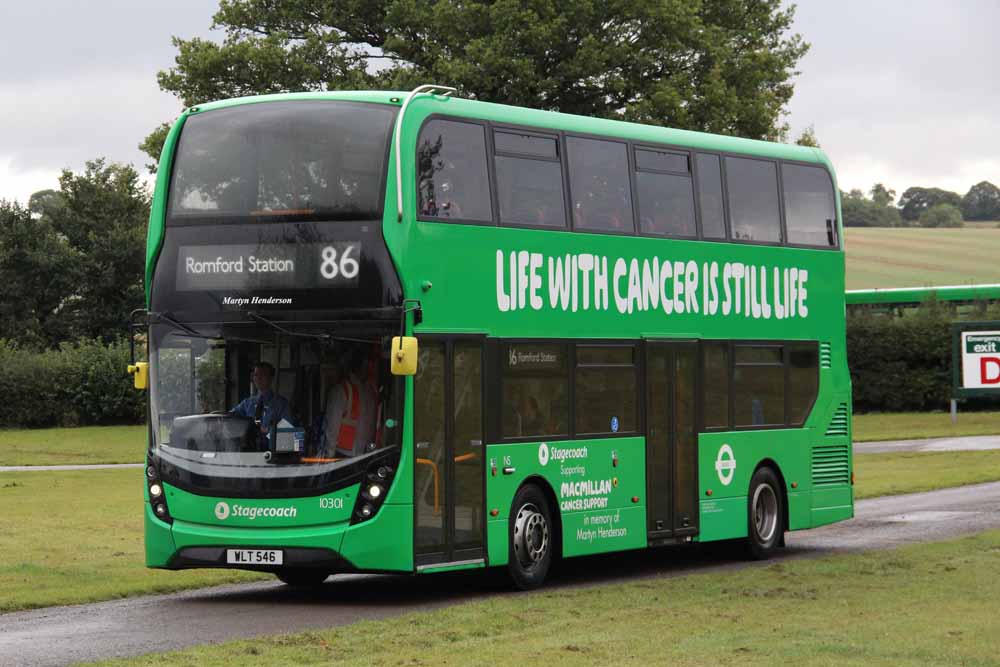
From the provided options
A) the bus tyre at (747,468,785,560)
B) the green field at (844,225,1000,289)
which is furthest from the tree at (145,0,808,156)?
the green field at (844,225,1000,289)

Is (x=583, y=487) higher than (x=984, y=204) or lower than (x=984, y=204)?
lower

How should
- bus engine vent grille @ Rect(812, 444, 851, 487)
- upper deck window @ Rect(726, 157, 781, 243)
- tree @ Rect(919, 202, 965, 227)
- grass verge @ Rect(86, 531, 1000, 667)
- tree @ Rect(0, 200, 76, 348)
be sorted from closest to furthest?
grass verge @ Rect(86, 531, 1000, 667) < upper deck window @ Rect(726, 157, 781, 243) < bus engine vent grille @ Rect(812, 444, 851, 487) < tree @ Rect(0, 200, 76, 348) < tree @ Rect(919, 202, 965, 227)

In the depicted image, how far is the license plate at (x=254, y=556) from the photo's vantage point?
1551cm

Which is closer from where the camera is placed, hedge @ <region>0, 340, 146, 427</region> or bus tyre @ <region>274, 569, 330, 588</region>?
bus tyre @ <region>274, 569, 330, 588</region>

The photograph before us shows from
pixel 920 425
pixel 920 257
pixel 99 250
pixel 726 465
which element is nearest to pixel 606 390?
pixel 726 465

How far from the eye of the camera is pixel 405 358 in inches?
595

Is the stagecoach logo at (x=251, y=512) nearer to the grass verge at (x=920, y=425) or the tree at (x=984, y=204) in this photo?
the grass verge at (x=920, y=425)

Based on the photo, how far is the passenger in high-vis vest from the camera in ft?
51.1

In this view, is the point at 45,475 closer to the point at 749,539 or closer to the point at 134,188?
the point at 749,539

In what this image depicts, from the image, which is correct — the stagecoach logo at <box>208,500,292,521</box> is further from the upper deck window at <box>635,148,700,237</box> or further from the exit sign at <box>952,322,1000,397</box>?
the exit sign at <box>952,322,1000,397</box>

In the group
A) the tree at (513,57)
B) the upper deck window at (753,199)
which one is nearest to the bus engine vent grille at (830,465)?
the upper deck window at (753,199)

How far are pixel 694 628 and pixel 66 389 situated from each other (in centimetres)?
4683

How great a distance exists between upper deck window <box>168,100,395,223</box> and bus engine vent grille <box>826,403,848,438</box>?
344 inches

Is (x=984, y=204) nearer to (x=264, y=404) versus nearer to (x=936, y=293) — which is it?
(x=936, y=293)
